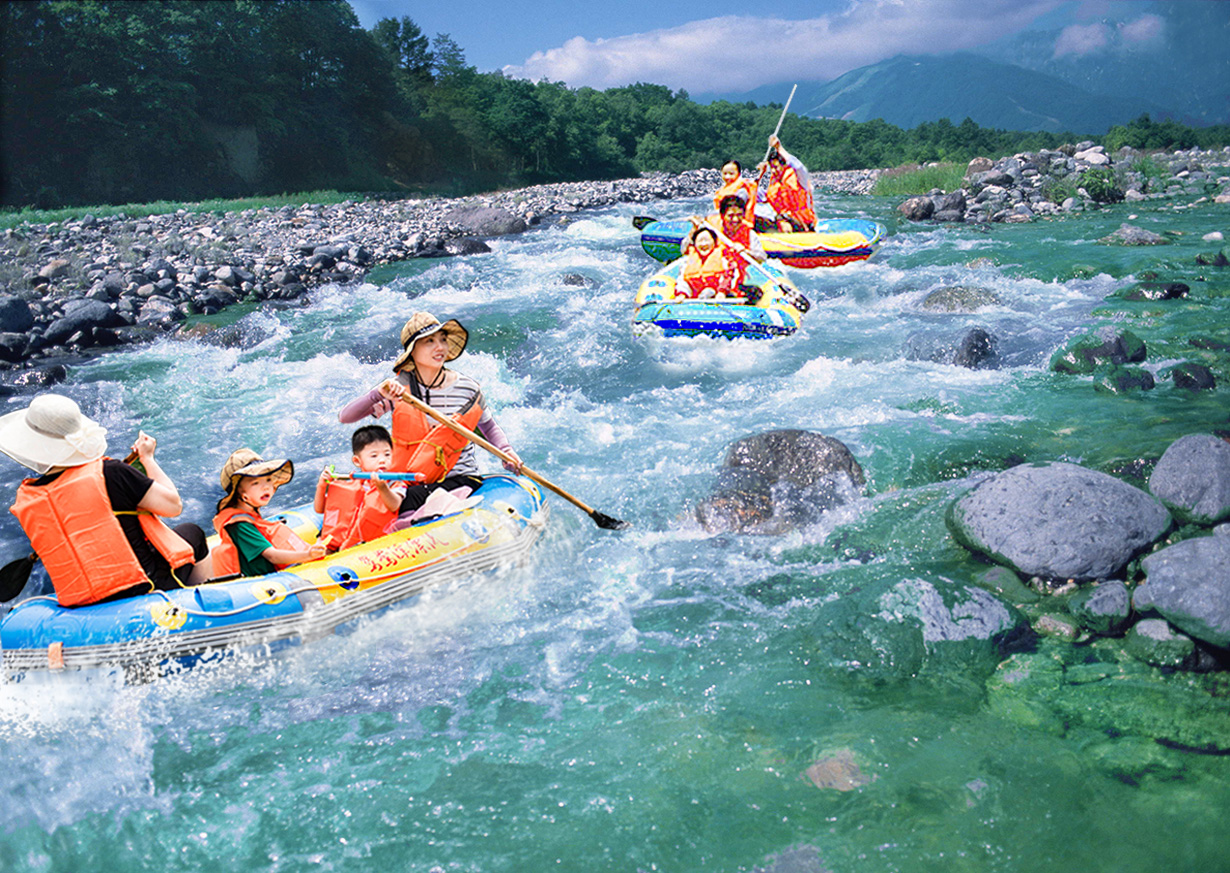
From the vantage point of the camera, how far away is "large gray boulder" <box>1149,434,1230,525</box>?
450 centimetres

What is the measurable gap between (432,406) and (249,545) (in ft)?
4.00

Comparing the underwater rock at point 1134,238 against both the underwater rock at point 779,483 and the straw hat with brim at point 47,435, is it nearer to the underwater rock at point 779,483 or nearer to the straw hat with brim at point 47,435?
the underwater rock at point 779,483

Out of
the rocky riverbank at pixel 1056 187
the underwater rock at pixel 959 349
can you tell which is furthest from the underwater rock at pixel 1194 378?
the rocky riverbank at pixel 1056 187

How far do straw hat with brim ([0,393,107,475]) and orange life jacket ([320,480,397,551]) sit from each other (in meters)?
1.35

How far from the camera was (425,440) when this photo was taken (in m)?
4.54

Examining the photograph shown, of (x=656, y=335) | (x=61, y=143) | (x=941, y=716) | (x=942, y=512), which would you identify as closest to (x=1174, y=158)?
(x=656, y=335)

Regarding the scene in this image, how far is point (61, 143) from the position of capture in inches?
836

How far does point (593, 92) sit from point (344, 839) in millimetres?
52454

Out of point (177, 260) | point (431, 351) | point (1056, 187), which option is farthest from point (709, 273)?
point (1056, 187)

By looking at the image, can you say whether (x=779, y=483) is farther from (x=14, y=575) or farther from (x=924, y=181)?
(x=924, y=181)

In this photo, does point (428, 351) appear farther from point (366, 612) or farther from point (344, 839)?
point (344, 839)

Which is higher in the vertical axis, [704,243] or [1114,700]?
[704,243]

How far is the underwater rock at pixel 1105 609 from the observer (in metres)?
3.85

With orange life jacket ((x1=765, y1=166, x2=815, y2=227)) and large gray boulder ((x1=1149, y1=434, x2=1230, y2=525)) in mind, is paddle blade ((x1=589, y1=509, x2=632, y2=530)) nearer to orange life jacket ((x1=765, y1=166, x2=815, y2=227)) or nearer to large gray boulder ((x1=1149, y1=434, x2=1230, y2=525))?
large gray boulder ((x1=1149, y1=434, x2=1230, y2=525))
